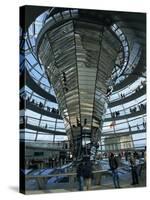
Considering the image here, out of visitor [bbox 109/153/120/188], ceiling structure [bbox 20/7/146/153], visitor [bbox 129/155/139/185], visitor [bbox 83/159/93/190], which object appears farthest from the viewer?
visitor [bbox 129/155/139/185]

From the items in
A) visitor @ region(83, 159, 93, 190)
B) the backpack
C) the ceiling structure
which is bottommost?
visitor @ region(83, 159, 93, 190)

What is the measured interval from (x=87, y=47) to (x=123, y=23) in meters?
0.92

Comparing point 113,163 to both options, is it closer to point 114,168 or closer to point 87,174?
point 114,168

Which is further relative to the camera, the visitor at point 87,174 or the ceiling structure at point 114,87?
the visitor at point 87,174

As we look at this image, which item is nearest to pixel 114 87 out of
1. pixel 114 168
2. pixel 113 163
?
pixel 113 163

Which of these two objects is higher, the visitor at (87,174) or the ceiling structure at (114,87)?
the ceiling structure at (114,87)

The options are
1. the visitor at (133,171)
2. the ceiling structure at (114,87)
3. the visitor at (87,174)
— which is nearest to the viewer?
the ceiling structure at (114,87)

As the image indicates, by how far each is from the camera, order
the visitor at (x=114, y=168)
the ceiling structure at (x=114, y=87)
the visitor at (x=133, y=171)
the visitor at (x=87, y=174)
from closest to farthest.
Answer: the ceiling structure at (x=114, y=87)
the visitor at (x=87, y=174)
the visitor at (x=114, y=168)
the visitor at (x=133, y=171)

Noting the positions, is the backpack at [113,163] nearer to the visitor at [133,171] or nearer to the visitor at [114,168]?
the visitor at [114,168]

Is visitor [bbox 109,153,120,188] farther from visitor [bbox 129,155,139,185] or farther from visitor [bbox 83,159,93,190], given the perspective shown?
visitor [bbox 83,159,93,190]

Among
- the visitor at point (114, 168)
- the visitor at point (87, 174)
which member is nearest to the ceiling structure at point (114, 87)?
the visitor at point (114, 168)

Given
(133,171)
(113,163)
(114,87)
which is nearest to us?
(113,163)

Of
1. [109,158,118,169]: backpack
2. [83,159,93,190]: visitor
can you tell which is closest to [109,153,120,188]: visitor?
[109,158,118,169]: backpack

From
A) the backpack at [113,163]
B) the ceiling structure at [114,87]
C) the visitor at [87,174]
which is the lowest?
the visitor at [87,174]
